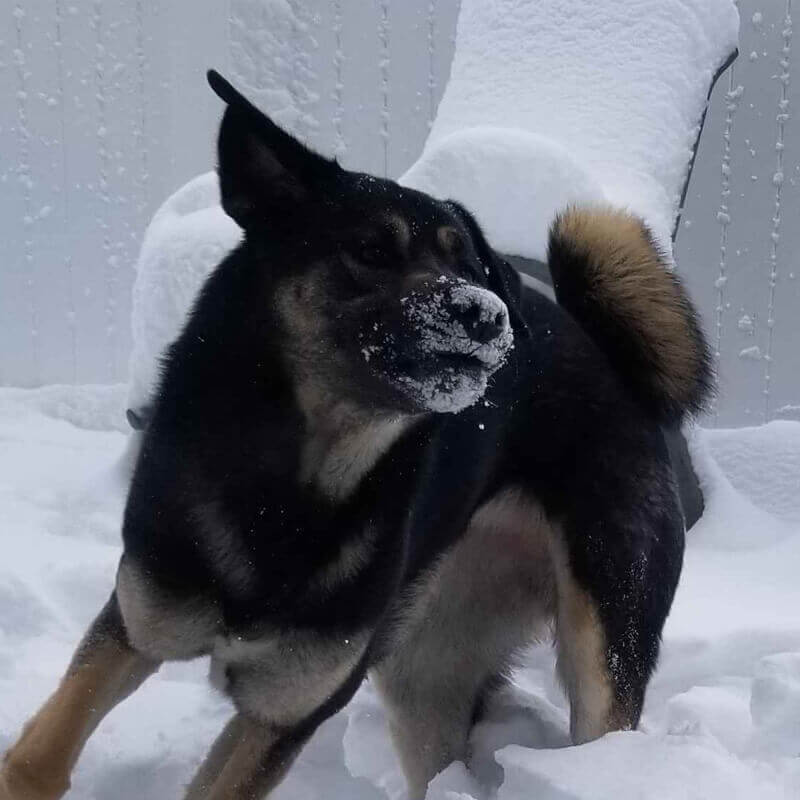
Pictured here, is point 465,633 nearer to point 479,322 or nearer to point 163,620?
point 163,620

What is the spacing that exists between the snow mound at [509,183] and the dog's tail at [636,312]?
1.35 m

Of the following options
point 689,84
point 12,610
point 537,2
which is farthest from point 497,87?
point 12,610

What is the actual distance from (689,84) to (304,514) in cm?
352

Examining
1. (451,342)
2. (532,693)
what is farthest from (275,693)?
(532,693)

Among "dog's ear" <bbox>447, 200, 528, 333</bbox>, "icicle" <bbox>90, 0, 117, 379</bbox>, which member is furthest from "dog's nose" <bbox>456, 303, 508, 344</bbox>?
"icicle" <bbox>90, 0, 117, 379</bbox>

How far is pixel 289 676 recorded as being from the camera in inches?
74.3

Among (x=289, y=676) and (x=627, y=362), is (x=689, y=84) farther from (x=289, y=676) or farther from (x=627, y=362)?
(x=289, y=676)

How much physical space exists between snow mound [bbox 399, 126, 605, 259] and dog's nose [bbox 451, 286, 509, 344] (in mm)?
2279

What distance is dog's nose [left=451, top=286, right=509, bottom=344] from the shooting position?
1741 mm

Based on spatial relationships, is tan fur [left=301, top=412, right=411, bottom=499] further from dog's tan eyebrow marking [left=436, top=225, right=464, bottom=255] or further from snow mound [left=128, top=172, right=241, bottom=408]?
snow mound [left=128, top=172, right=241, bottom=408]

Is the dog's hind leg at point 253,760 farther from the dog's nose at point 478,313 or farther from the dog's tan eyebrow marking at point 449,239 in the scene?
the dog's tan eyebrow marking at point 449,239

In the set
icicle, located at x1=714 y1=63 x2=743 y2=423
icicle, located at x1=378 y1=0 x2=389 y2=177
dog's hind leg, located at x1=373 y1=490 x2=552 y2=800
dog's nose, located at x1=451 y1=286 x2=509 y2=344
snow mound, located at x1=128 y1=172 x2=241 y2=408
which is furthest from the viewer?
icicle, located at x1=378 y1=0 x2=389 y2=177

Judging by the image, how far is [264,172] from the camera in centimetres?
199

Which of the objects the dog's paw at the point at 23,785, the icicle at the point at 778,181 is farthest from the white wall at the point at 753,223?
the dog's paw at the point at 23,785
